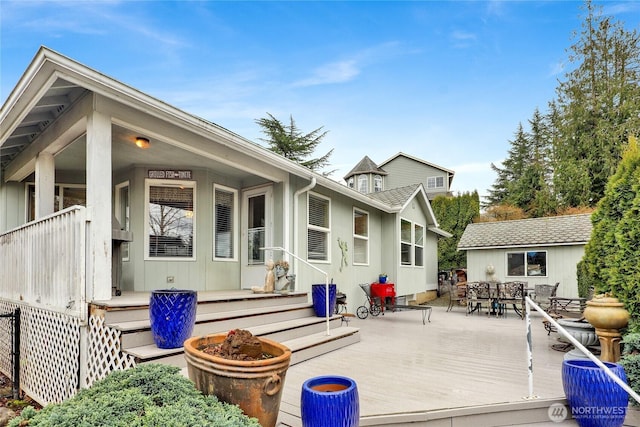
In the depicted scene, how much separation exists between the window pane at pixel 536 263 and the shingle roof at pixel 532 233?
0.44m

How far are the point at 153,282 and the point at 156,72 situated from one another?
264 inches

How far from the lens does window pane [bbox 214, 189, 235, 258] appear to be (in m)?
7.23

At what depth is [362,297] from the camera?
985 centimetres

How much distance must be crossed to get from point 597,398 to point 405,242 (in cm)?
855

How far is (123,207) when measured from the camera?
6848 millimetres

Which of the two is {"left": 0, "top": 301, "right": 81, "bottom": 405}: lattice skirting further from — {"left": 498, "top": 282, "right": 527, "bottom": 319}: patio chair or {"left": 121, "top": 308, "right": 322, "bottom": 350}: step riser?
{"left": 498, "top": 282, "right": 527, "bottom": 319}: patio chair

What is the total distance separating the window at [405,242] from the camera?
1130 centimetres

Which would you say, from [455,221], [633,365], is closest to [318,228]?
[633,365]

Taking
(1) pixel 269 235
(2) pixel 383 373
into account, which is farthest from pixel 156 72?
(2) pixel 383 373

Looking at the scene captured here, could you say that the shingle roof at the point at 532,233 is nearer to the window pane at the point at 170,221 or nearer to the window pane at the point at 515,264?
the window pane at the point at 515,264

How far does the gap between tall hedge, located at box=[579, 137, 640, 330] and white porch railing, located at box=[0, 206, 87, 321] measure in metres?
5.80

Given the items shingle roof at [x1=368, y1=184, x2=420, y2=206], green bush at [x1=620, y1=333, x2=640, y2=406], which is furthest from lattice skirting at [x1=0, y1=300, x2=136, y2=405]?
shingle roof at [x1=368, y1=184, x2=420, y2=206]

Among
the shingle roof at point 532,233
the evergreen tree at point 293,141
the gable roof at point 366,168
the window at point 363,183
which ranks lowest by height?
the shingle roof at point 532,233

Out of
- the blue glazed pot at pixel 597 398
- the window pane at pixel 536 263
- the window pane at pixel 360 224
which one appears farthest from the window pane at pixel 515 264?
the blue glazed pot at pixel 597 398
